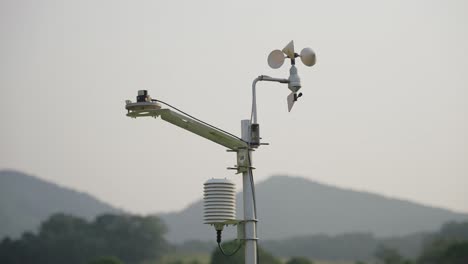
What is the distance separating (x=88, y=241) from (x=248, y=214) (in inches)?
2352

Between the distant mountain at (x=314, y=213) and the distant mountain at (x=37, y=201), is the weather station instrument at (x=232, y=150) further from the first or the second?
the distant mountain at (x=37, y=201)

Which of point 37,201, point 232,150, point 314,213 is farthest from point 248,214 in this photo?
point 314,213

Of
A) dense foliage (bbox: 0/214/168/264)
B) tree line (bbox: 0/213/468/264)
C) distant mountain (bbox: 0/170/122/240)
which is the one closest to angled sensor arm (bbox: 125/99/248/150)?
tree line (bbox: 0/213/468/264)

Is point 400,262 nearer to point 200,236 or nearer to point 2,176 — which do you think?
point 200,236

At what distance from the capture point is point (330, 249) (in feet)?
214

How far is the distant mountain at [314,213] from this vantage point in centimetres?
11700

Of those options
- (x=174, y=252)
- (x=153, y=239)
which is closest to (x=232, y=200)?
(x=174, y=252)

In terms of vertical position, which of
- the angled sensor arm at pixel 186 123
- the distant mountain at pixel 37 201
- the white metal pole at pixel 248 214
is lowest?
the white metal pole at pixel 248 214

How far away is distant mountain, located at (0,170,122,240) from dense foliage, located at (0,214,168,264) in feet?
142

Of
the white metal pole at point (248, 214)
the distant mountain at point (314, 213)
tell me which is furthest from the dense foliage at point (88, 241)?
the white metal pole at point (248, 214)

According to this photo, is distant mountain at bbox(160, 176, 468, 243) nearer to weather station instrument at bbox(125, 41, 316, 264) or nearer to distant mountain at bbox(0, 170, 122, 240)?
distant mountain at bbox(0, 170, 122, 240)

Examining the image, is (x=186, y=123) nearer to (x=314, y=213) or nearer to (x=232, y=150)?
(x=232, y=150)

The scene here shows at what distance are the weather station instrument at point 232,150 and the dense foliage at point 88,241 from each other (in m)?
54.3

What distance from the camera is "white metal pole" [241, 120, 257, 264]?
1045 cm
